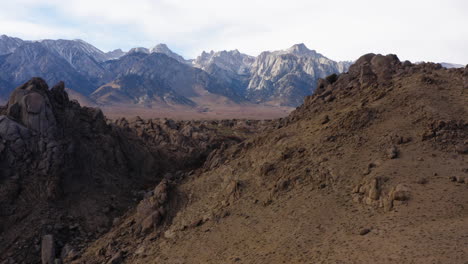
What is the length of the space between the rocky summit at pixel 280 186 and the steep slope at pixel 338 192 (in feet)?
0.18

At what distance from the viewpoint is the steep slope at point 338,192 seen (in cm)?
1055

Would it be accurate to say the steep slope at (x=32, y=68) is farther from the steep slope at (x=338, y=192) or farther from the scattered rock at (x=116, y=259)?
the scattered rock at (x=116, y=259)

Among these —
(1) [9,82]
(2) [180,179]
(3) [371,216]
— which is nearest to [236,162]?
(2) [180,179]

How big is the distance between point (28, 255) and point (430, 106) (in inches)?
726

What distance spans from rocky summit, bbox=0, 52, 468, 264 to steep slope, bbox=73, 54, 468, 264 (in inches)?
2.1

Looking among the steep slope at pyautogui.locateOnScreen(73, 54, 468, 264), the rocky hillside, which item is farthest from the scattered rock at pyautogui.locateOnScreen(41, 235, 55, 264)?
the steep slope at pyautogui.locateOnScreen(73, 54, 468, 264)

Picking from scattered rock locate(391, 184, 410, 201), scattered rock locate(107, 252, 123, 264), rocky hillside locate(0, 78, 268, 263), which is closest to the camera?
scattered rock locate(391, 184, 410, 201)

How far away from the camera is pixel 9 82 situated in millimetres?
174000

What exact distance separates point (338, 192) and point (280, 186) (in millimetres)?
2378

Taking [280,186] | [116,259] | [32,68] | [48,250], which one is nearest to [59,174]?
[48,250]

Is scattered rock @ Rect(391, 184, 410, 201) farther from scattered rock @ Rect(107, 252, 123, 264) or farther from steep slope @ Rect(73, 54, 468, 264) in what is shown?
scattered rock @ Rect(107, 252, 123, 264)

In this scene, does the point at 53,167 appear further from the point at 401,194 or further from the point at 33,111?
the point at 401,194

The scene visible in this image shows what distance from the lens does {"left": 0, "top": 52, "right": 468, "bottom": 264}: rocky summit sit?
11.0 m

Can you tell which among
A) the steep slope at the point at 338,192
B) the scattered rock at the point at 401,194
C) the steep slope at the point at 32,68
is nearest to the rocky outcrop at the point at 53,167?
the steep slope at the point at 338,192
